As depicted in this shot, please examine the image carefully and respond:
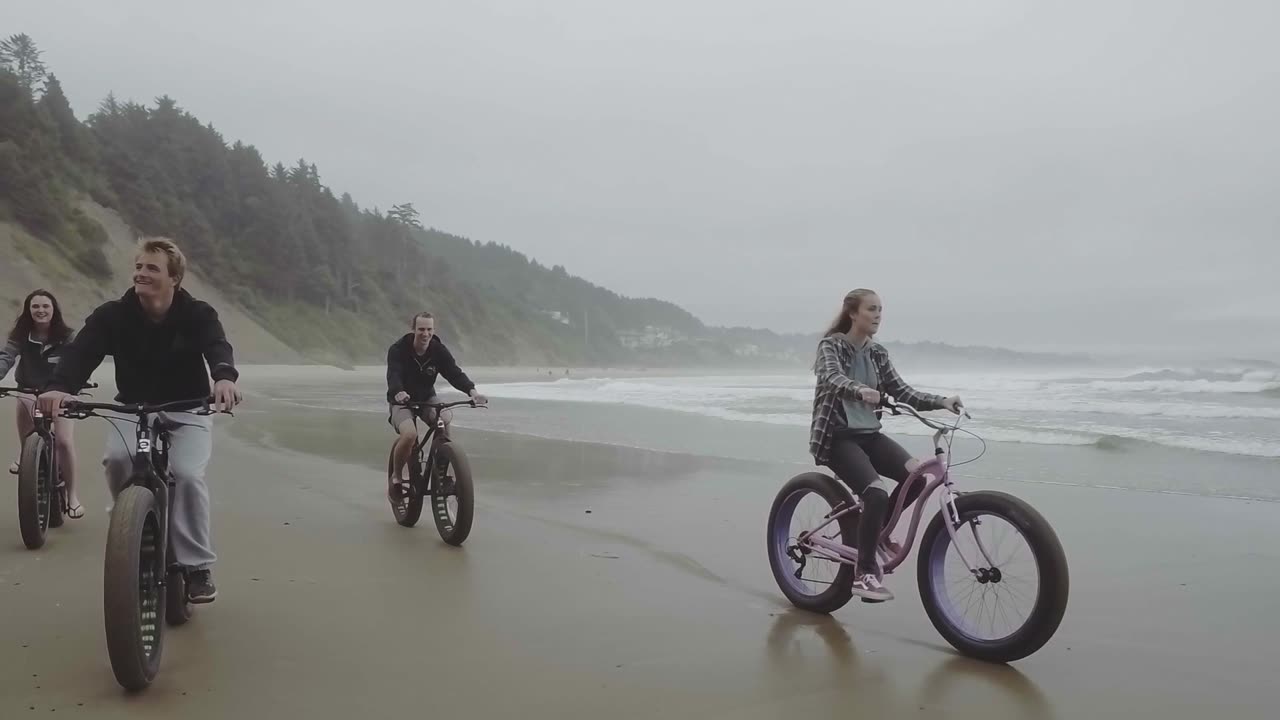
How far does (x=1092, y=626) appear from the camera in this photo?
3.95 metres

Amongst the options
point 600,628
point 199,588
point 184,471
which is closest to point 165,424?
point 184,471

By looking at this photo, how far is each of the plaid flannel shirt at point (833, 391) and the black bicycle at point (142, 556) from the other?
2.79 m

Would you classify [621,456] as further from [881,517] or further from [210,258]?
[210,258]

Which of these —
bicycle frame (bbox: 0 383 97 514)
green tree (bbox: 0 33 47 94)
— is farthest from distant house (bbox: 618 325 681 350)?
bicycle frame (bbox: 0 383 97 514)

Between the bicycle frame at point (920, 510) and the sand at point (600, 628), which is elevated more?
the bicycle frame at point (920, 510)

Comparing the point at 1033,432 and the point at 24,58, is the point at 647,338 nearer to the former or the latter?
the point at 24,58

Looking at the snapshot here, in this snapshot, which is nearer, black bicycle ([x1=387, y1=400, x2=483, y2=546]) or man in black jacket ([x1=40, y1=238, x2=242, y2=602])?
man in black jacket ([x1=40, y1=238, x2=242, y2=602])

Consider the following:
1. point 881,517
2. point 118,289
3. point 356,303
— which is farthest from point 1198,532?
point 356,303

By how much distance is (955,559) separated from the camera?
12.1 ft

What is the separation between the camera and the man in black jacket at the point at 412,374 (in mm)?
5996

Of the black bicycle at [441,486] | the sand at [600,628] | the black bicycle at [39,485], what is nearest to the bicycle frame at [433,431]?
the black bicycle at [441,486]

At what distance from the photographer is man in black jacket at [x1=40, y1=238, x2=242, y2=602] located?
3.29 meters

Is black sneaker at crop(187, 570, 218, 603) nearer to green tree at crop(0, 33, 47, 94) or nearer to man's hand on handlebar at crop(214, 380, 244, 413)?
man's hand on handlebar at crop(214, 380, 244, 413)

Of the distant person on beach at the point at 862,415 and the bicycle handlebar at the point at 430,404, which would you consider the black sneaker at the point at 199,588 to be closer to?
the bicycle handlebar at the point at 430,404
